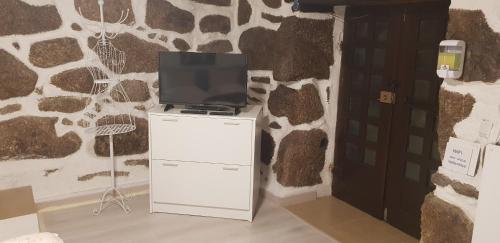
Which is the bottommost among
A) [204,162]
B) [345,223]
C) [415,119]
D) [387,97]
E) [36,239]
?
[345,223]

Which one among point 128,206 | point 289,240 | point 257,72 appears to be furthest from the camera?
point 257,72

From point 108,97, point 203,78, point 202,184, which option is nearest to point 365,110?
point 203,78

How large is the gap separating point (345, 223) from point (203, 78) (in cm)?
152

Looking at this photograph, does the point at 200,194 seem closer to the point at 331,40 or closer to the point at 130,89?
the point at 130,89

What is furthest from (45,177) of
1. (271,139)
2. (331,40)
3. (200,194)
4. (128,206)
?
(331,40)

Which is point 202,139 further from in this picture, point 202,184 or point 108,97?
point 108,97

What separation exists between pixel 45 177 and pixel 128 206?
660 millimetres

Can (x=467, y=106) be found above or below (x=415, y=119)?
above

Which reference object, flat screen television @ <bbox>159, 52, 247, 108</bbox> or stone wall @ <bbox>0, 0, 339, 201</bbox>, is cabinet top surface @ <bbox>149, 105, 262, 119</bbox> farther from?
stone wall @ <bbox>0, 0, 339, 201</bbox>

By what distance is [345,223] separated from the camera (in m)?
3.02

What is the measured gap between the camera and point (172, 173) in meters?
2.99

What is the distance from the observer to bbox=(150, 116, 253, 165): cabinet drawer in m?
2.88

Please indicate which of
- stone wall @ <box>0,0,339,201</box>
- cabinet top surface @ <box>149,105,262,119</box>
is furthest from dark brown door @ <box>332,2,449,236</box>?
cabinet top surface @ <box>149,105,262,119</box>

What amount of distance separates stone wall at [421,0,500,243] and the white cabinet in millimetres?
1360
